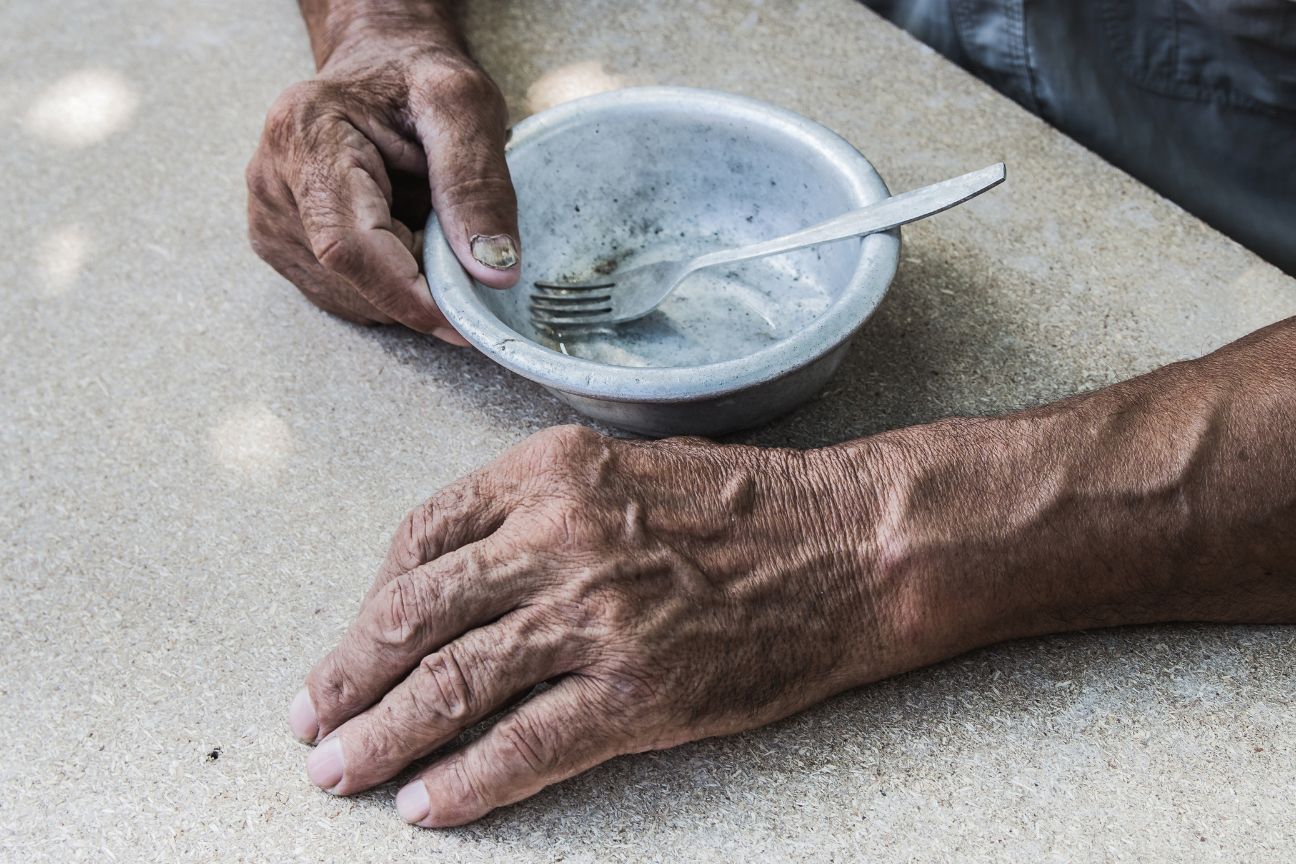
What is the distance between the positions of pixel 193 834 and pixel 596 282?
0.66m

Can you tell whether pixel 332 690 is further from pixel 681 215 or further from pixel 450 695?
pixel 681 215

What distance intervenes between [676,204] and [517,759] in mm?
681

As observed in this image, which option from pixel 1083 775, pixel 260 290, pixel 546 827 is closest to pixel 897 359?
pixel 1083 775

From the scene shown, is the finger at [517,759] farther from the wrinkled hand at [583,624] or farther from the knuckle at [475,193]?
the knuckle at [475,193]

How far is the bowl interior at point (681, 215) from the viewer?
1132 mm

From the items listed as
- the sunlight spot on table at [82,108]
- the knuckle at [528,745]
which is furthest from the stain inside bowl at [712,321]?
the sunlight spot on table at [82,108]

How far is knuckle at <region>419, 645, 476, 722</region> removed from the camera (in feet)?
2.65

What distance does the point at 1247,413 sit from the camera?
0.90 metres

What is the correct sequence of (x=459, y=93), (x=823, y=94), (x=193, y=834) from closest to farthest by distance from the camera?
1. (x=193, y=834)
2. (x=459, y=93)
3. (x=823, y=94)

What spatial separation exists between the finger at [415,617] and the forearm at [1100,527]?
0.97 feet

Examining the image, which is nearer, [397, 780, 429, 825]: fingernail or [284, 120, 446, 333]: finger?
[397, 780, 429, 825]: fingernail

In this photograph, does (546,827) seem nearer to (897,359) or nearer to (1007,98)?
(897,359)

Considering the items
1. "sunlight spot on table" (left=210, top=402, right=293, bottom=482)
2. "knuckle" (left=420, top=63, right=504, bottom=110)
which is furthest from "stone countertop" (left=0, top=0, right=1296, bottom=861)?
"knuckle" (left=420, top=63, right=504, bottom=110)

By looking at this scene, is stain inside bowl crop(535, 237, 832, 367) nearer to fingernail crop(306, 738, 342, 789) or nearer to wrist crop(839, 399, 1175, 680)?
wrist crop(839, 399, 1175, 680)
